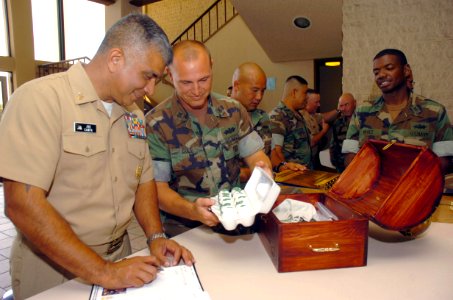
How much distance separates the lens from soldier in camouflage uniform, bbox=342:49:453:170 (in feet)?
7.59

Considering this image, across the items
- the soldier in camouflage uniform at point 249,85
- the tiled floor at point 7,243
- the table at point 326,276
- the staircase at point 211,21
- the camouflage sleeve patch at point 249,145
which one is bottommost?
the tiled floor at point 7,243

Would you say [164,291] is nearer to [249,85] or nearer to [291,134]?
[249,85]

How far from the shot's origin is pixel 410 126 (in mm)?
2350

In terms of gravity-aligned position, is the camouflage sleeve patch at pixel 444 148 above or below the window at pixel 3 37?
below

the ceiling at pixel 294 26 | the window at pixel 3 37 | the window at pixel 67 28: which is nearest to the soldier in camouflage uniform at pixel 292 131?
the ceiling at pixel 294 26

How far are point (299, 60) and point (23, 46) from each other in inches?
261

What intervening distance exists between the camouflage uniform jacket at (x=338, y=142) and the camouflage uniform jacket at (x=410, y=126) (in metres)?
0.95

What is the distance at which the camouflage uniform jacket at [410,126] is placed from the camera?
2311 millimetres

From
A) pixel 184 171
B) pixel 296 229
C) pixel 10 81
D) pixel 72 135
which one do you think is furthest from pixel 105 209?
pixel 10 81

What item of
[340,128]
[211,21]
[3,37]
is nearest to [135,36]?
[340,128]

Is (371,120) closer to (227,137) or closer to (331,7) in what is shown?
(227,137)

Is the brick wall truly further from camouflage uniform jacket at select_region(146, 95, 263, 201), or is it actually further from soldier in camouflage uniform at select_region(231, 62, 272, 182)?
camouflage uniform jacket at select_region(146, 95, 263, 201)

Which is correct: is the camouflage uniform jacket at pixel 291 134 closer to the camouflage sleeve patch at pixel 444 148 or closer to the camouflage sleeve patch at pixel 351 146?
the camouflage sleeve patch at pixel 351 146

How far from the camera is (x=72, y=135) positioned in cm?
113
